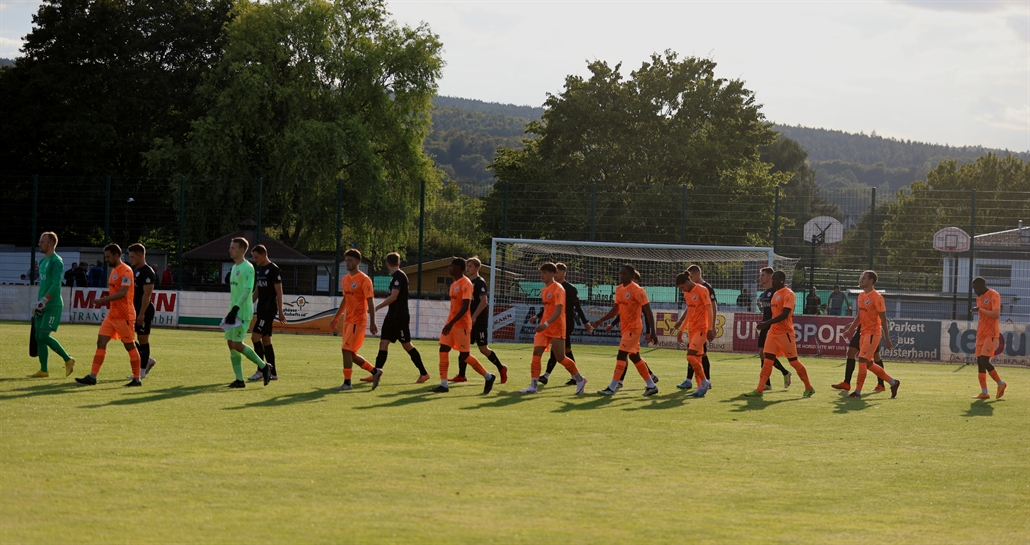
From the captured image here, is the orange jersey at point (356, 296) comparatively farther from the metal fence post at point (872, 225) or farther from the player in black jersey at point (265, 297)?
the metal fence post at point (872, 225)

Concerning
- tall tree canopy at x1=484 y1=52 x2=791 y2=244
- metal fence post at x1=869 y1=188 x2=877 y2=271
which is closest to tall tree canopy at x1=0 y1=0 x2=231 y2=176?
tall tree canopy at x1=484 y1=52 x2=791 y2=244

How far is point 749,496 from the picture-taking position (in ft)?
24.1

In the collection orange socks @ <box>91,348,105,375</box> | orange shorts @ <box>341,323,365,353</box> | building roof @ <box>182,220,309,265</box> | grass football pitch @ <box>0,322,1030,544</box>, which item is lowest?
grass football pitch @ <box>0,322,1030,544</box>

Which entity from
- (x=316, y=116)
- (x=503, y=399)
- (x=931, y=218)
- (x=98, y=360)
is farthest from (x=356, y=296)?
(x=316, y=116)

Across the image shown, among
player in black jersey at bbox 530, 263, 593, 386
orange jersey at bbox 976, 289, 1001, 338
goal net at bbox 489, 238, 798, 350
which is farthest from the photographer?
goal net at bbox 489, 238, 798, 350

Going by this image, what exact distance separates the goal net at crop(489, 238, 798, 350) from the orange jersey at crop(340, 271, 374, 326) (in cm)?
1310

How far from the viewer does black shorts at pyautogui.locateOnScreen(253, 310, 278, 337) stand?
47.0 feet

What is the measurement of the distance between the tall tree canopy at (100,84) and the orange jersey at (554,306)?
38.6 metres

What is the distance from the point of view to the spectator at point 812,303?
28312mm

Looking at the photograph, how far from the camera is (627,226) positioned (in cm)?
3077

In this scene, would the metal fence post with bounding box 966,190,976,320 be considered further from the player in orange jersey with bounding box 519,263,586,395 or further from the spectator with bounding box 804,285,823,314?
the player in orange jersey with bounding box 519,263,586,395

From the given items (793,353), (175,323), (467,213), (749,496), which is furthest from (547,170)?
(749,496)

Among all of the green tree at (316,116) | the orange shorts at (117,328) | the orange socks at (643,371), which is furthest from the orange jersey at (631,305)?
the green tree at (316,116)

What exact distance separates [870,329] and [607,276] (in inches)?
541
